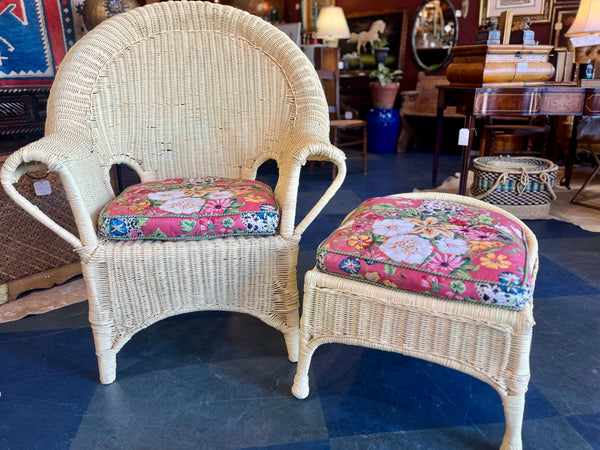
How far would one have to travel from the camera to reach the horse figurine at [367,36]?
544cm

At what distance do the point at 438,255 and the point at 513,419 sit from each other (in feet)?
1.37

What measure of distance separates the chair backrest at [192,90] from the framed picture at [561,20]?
373 centimetres

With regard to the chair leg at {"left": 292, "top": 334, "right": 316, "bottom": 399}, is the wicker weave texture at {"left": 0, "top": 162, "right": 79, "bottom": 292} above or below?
above

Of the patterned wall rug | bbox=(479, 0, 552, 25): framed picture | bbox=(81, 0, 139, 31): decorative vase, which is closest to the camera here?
the patterned wall rug

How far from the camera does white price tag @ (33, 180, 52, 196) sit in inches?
70.9

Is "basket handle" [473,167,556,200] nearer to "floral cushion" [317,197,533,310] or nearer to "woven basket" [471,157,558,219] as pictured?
"woven basket" [471,157,558,219]

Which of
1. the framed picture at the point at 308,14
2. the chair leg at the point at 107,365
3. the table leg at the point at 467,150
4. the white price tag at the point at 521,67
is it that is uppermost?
the framed picture at the point at 308,14

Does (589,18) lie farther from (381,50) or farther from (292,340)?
(292,340)

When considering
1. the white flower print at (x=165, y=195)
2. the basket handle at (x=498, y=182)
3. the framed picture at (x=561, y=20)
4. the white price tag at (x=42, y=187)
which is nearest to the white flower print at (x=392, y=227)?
the white flower print at (x=165, y=195)

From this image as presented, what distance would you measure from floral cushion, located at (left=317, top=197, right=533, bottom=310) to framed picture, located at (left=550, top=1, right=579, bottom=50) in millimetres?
3878

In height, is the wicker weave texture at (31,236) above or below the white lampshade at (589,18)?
below

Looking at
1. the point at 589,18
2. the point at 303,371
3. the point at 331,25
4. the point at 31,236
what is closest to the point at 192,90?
the point at 31,236

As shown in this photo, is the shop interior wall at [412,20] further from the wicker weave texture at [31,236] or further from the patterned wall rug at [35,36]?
the wicker weave texture at [31,236]

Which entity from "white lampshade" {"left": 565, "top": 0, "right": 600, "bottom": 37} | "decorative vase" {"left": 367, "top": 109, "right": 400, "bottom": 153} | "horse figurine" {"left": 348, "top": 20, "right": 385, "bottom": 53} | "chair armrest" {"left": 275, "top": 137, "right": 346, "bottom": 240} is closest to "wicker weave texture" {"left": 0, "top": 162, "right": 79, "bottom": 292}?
"chair armrest" {"left": 275, "top": 137, "right": 346, "bottom": 240}
